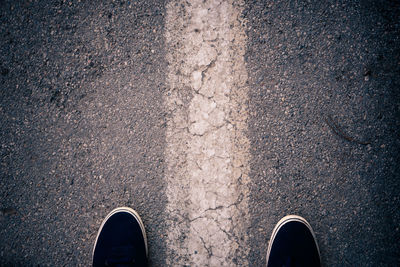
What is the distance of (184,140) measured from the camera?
160 centimetres

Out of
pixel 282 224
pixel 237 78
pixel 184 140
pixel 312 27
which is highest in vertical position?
pixel 312 27

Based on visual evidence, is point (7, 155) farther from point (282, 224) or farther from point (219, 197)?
point (282, 224)

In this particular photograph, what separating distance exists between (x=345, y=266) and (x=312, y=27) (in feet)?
6.01

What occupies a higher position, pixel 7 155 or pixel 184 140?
pixel 184 140

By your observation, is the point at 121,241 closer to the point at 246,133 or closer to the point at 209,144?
the point at 209,144

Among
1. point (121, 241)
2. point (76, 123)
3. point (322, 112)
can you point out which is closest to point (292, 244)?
point (322, 112)

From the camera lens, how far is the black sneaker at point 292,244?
1559 mm

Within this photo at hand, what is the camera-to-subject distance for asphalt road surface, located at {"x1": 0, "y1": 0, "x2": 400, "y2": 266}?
5.15 ft

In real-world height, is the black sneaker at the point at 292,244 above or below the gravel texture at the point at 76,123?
below

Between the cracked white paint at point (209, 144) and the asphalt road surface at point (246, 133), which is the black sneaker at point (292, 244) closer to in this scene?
the asphalt road surface at point (246, 133)

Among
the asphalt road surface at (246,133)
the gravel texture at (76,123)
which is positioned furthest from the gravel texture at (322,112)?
the gravel texture at (76,123)

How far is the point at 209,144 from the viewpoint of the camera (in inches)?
62.5

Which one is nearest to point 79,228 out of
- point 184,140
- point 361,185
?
point 184,140

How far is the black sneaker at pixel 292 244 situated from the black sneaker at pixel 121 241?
0.99 meters
